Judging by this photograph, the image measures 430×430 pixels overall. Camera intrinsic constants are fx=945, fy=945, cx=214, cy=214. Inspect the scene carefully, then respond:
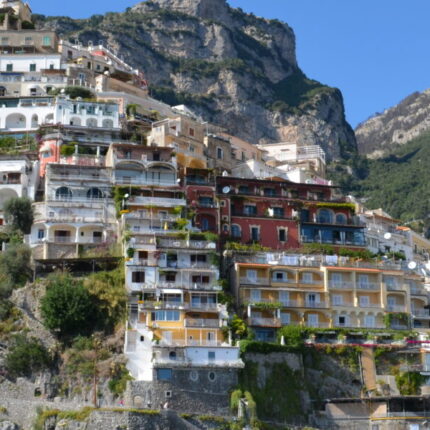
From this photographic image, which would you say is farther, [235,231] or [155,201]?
[235,231]

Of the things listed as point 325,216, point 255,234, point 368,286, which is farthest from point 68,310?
point 325,216

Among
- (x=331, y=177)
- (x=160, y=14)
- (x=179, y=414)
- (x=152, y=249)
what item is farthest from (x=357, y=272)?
(x=160, y=14)

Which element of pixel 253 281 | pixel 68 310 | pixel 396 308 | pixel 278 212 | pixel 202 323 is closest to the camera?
pixel 68 310

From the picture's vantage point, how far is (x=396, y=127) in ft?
614

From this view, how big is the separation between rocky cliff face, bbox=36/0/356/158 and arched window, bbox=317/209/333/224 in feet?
206

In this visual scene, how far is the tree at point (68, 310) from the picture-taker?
6169cm

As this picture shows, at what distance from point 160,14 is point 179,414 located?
110256 millimetres

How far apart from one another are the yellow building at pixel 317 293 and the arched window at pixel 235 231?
459 centimetres

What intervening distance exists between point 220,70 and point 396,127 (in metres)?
51.3

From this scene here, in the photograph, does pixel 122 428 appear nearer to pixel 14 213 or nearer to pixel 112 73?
pixel 14 213

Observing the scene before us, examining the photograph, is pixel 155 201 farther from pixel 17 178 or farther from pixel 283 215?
pixel 17 178

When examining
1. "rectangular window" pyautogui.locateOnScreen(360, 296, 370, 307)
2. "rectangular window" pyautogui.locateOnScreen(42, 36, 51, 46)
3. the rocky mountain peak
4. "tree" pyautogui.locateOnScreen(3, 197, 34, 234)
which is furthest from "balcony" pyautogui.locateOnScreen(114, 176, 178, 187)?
the rocky mountain peak

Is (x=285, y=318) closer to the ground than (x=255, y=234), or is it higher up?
closer to the ground

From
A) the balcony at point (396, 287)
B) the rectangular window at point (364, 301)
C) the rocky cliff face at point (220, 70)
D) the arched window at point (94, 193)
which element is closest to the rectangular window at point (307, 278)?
the rectangular window at point (364, 301)
